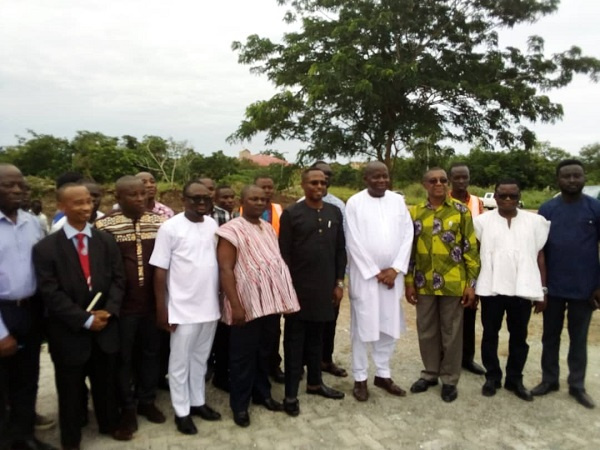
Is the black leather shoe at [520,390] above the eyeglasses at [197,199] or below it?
below

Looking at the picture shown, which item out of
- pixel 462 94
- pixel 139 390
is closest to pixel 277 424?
pixel 139 390

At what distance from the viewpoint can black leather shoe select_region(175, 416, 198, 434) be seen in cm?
354

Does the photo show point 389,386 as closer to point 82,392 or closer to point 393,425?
point 393,425

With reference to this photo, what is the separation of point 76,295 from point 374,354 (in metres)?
2.58

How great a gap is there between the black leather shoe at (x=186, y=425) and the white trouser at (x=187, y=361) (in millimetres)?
34

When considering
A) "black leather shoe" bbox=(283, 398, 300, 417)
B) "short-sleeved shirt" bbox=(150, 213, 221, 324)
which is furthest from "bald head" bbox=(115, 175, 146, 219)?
"black leather shoe" bbox=(283, 398, 300, 417)

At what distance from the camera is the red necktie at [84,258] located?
3.12 m

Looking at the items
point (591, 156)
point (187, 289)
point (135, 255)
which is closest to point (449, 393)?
point (187, 289)

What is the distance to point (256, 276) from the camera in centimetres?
354

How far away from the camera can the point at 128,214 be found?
3.51 m

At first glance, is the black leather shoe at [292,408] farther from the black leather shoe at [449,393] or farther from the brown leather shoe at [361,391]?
the black leather shoe at [449,393]

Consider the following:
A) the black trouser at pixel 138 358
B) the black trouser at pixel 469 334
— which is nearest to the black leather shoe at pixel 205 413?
the black trouser at pixel 138 358

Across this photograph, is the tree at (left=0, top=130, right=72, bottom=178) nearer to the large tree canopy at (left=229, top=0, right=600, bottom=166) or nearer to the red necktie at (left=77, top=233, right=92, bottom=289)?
the large tree canopy at (left=229, top=0, right=600, bottom=166)

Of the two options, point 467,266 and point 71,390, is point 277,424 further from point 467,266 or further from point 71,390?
point 467,266
